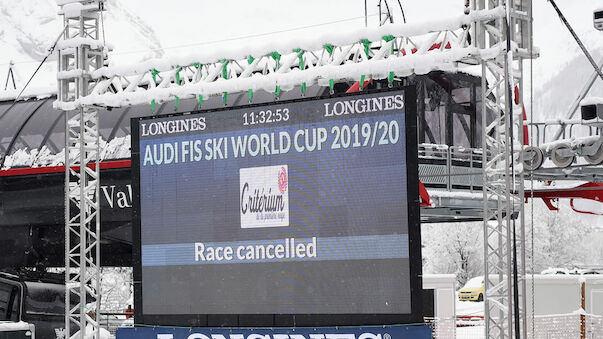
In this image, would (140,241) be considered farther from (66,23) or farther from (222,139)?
(66,23)

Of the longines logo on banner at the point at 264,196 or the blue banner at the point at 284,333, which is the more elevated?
the longines logo on banner at the point at 264,196

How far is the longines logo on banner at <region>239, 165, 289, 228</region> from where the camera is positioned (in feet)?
38.3

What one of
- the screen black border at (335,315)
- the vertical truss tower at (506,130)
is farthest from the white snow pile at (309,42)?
the screen black border at (335,315)

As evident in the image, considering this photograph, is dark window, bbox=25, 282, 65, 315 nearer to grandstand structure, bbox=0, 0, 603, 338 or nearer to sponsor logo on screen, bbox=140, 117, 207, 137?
grandstand structure, bbox=0, 0, 603, 338

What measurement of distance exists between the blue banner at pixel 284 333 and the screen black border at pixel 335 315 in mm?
75

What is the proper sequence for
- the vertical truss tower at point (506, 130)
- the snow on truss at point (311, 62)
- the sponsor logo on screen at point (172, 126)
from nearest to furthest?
1. the vertical truss tower at point (506, 130)
2. the snow on truss at point (311, 62)
3. the sponsor logo on screen at point (172, 126)

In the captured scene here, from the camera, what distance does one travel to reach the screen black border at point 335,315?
10.9 metres

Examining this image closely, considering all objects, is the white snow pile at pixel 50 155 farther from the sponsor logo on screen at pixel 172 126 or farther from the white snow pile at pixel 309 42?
the sponsor logo on screen at pixel 172 126

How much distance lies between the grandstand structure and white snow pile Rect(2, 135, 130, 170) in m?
0.03

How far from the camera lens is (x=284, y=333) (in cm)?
1173

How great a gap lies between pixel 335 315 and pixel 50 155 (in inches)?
394

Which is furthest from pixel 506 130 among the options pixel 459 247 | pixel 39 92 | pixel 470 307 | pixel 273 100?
pixel 459 247

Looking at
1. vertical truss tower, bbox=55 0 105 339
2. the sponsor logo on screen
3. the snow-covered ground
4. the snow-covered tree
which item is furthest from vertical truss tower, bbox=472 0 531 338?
the snow-covered tree

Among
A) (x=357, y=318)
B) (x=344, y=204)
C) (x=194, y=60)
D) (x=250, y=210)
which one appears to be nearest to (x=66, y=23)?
(x=194, y=60)
